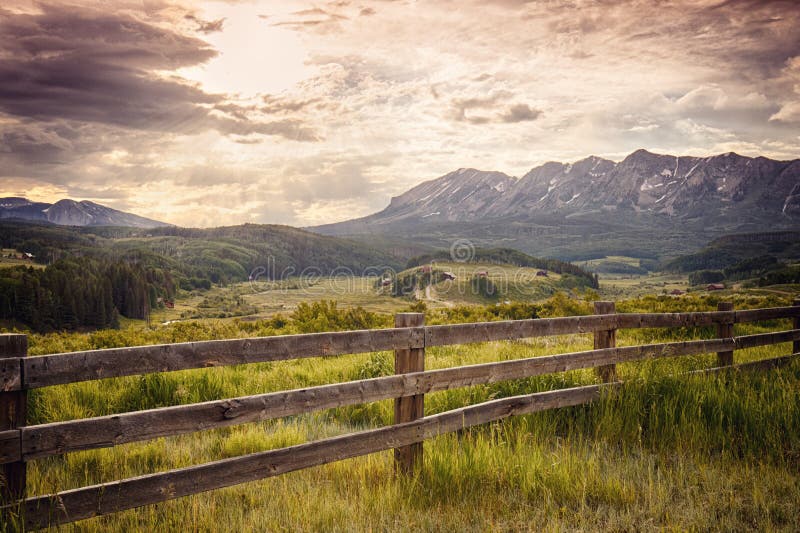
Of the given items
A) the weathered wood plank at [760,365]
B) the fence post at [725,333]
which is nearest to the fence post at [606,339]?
the weathered wood plank at [760,365]

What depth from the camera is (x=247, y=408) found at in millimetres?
4262

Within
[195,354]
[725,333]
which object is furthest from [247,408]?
[725,333]

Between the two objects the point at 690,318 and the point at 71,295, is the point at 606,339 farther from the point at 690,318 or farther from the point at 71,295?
the point at 71,295

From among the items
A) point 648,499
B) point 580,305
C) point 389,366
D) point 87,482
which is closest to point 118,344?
point 389,366

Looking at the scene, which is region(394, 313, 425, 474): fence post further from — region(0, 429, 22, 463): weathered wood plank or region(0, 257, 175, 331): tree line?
region(0, 257, 175, 331): tree line

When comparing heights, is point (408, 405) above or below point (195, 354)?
below

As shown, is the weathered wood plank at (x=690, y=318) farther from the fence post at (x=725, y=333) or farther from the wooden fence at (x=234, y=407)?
the wooden fence at (x=234, y=407)

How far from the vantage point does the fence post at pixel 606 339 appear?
747 cm

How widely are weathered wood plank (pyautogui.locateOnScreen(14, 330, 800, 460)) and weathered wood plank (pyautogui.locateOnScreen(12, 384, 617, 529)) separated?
0.31 meters

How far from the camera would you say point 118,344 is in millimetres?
16688

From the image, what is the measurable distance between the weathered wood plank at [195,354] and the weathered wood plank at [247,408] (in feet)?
1.06

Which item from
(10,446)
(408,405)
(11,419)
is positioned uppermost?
(11,419)

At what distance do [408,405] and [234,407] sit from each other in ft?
5.83

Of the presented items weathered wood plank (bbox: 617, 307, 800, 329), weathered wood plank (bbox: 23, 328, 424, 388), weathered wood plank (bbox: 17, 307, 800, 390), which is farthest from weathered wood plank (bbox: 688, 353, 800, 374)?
weathered wood plank (bbox: 23, 328, 424, 388)
